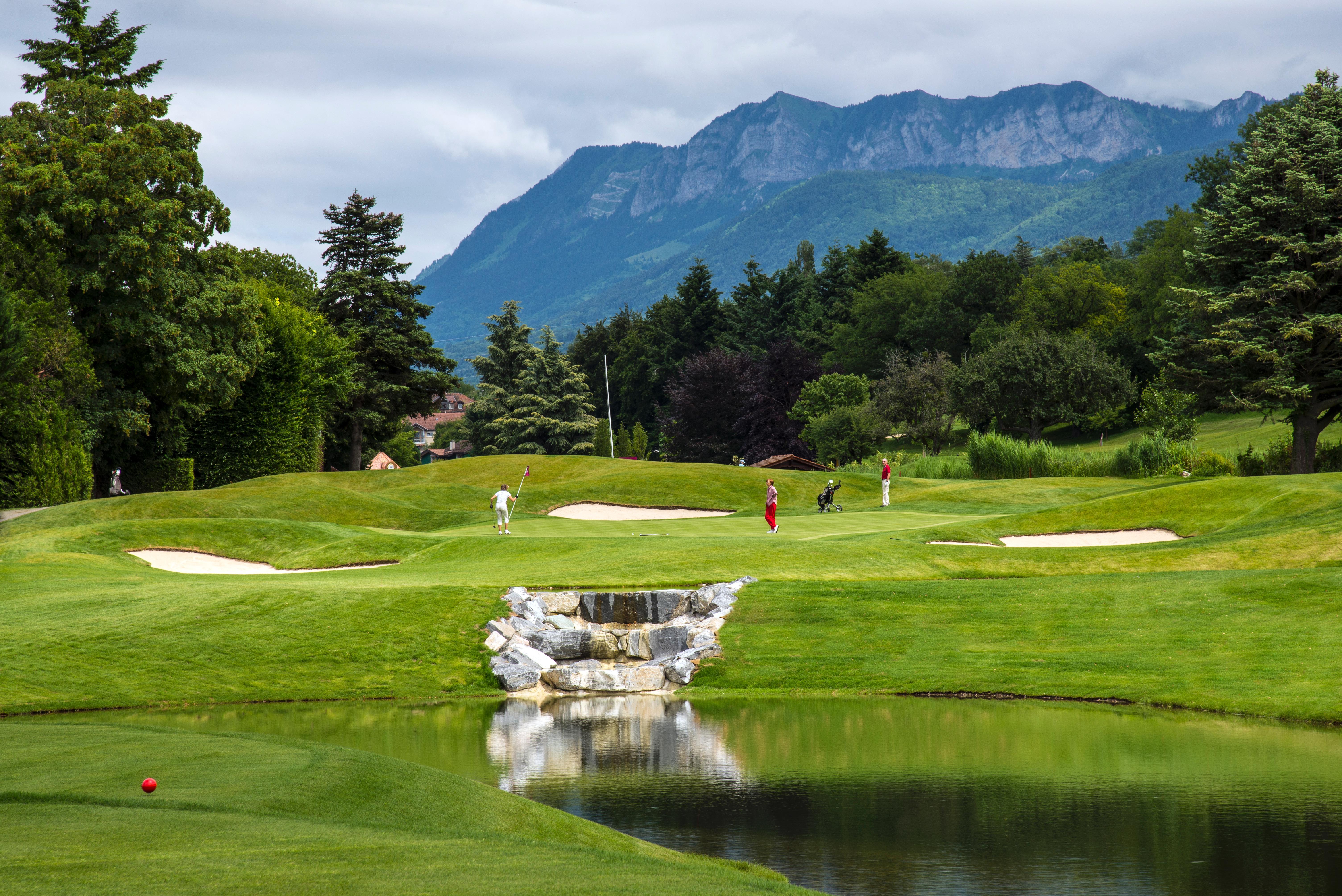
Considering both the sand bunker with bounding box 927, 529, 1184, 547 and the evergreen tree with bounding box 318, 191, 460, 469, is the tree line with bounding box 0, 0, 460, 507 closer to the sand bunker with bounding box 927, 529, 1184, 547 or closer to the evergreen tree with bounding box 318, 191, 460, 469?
the evergreen tree with bounding box 318, 191, 460, 469

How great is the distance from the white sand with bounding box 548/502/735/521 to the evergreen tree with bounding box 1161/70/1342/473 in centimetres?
1962

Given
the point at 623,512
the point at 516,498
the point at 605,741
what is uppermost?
the point at 516,498

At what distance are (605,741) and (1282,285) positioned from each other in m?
35.7

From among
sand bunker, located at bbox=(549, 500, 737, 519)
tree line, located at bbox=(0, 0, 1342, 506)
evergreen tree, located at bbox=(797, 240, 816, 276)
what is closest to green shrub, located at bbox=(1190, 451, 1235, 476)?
tree line, located at bbox=(0, 0, 1342, 506)

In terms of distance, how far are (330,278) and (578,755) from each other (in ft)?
203

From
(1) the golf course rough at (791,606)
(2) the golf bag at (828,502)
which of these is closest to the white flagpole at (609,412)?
(2) the golf bag at (828,502)

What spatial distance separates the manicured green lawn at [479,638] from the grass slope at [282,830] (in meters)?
0.04

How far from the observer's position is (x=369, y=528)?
35281mm

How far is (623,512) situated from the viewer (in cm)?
4156

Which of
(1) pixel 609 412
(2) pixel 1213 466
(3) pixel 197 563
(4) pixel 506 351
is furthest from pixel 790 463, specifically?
(3) pixel 197 563

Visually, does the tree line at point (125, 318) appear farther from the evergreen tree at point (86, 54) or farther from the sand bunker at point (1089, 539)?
the sand bunker at point (1089, 539)

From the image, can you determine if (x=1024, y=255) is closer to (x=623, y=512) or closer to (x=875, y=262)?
(x=875, y=262)

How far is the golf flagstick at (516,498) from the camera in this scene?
3234 centimetres

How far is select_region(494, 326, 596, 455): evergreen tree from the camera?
99562 mm
